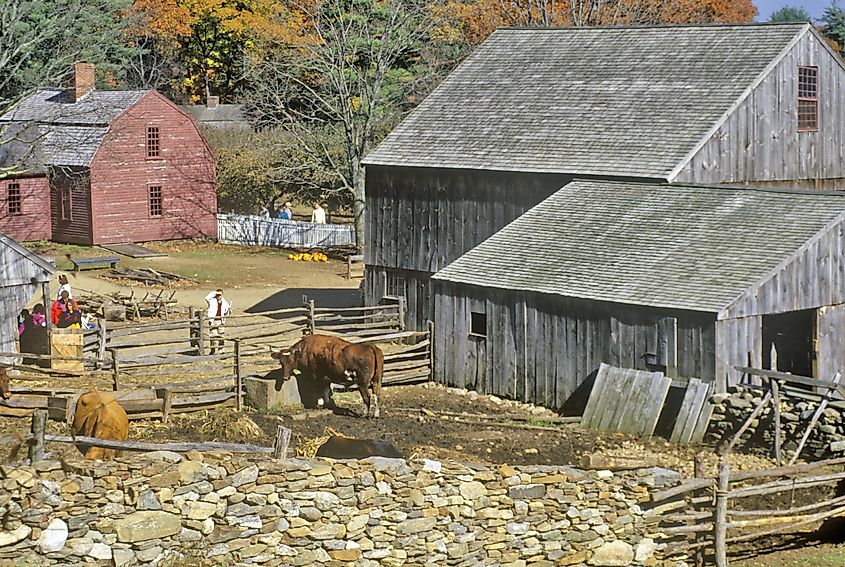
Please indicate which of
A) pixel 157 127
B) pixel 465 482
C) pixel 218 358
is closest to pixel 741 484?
pixel 465 482

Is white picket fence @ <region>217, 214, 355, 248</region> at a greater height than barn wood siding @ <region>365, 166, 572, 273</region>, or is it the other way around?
barn wood siding @ <region>365, 166, 572, 273</region>

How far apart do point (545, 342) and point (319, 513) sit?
567 inches

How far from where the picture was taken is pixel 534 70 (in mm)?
38250

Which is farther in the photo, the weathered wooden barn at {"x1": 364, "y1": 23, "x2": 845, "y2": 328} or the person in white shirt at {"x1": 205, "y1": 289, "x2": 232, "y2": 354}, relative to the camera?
the person in white shirt at {"x1": 205, "y1": 289, "x2": 232, "y2": 354}

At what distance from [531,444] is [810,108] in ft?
49.0

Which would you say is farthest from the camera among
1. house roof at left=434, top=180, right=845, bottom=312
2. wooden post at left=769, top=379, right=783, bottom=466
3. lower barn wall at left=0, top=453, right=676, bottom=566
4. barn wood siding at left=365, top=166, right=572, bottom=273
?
barn wood siding at left=365, top=166, right=572, bottom=273

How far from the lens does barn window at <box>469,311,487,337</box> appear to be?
3158cm

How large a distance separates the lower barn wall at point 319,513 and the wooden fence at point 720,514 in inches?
11.1

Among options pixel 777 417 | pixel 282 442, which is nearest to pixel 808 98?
pixel 777 417

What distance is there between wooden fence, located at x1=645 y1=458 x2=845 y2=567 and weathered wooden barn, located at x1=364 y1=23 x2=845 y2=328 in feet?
43.9

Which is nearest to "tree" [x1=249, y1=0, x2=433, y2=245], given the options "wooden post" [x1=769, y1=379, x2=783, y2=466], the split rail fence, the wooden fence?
the split rail fence

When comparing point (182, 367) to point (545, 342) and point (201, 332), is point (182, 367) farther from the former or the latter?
point (545, 342)

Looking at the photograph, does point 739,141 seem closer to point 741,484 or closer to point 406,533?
point 741,484

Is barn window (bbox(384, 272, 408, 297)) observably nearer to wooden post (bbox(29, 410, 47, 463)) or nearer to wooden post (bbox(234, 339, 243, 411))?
wooden post (bbox(234, 339, 243, 411))
